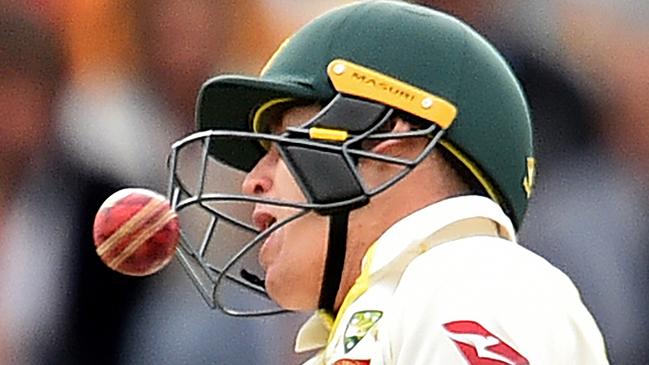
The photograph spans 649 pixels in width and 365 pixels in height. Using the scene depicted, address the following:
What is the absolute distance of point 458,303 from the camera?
2.55ft

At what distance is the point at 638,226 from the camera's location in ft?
5.08

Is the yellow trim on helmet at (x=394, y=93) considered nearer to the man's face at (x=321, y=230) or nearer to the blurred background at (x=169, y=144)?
the man's face at (x=321, y=230)

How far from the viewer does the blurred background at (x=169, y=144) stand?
1.49 meters

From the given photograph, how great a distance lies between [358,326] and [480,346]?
119 millimetres

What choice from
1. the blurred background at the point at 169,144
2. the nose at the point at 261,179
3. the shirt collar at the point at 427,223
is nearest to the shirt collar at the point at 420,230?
the shirt collar at the point at 427,223

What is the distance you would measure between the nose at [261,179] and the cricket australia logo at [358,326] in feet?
0.54

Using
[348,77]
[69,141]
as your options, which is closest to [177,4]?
[69,141]

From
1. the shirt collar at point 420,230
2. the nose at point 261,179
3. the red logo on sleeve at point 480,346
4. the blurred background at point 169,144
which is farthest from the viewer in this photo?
the blurred background at point 169,144

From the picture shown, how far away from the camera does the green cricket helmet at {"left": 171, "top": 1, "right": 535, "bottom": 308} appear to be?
0.93 metres

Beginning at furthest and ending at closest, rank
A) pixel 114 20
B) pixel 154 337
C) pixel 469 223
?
pixel 114 20
pixel 154 337
pixel 469 223

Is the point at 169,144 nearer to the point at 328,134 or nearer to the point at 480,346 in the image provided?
the point at 328,134

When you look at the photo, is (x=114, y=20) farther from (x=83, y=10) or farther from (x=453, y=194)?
(x=453, y=194)

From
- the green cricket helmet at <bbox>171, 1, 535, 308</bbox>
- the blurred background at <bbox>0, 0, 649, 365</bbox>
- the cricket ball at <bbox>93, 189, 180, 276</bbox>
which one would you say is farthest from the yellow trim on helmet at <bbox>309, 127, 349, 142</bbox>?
the blurred background at <bbox>0, 0, 649, 365</bbox>

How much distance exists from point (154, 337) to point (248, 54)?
0.34 meters
